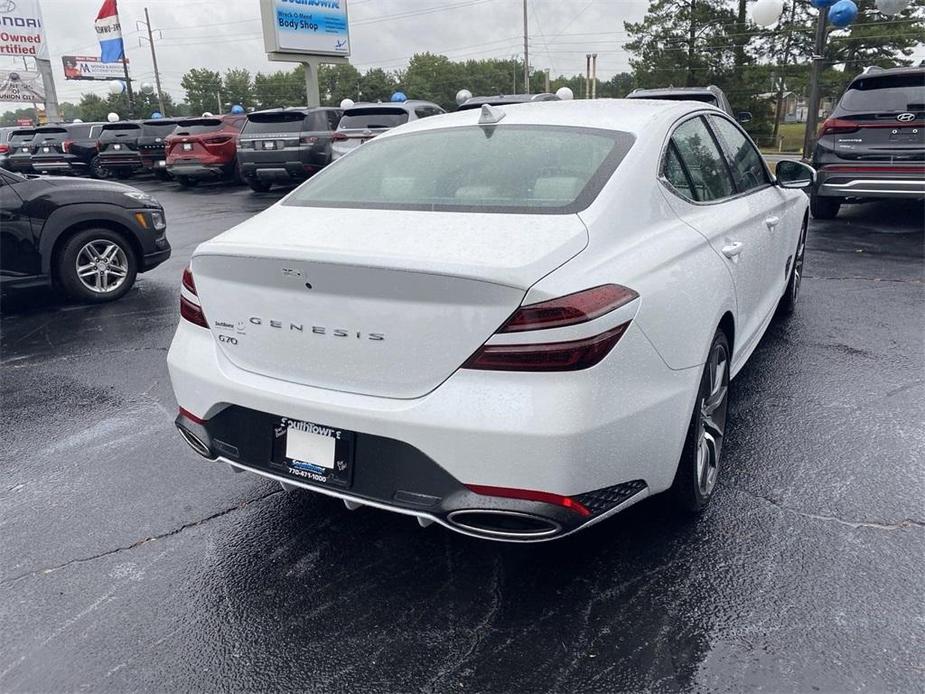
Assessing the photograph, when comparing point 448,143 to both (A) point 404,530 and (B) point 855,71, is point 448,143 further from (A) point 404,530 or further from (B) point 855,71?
(B) point 855,71

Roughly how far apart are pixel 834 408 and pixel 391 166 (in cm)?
266

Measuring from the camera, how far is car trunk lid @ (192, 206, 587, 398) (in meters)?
2.14

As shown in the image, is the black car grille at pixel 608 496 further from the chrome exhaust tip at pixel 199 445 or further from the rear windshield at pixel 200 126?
the rear windshield at pixel 200 126

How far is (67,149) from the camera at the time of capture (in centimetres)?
2148

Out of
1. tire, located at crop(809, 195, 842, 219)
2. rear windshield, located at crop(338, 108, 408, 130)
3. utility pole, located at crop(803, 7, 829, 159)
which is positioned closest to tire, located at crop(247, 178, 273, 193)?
rear windshield, located at crop(338, 108, 408, 130)

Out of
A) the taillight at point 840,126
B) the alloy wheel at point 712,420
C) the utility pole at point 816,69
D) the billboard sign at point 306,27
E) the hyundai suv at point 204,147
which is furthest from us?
the billboard sign at point 306,27

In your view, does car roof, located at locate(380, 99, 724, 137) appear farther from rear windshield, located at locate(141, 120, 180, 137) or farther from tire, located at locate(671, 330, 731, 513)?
rear windshield, located at locate(141, 120, 180, 137)

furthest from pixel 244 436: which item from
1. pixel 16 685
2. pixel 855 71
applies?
pixel 855 71

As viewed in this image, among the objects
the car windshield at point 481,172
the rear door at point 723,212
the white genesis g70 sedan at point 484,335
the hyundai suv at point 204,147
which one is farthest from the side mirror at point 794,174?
the hyundai suv at point 204,147

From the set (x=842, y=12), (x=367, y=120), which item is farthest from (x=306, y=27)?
(x=842, y=12)

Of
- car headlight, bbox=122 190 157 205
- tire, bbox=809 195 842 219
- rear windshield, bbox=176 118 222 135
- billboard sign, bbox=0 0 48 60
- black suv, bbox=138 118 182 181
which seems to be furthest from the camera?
billboard sign, bbox=0 0 48 60

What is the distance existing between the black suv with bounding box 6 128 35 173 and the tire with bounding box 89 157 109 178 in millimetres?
1628

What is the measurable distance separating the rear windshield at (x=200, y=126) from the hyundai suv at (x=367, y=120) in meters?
4.17

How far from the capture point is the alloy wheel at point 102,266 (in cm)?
683
